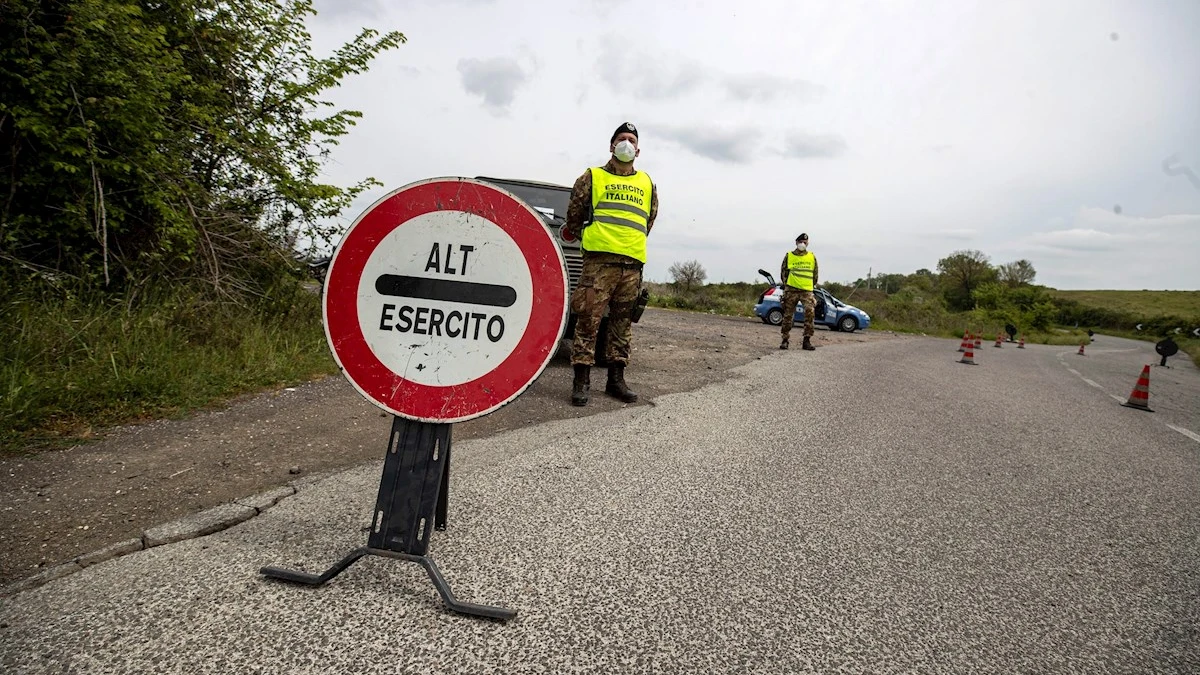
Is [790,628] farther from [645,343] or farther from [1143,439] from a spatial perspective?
[645,343]

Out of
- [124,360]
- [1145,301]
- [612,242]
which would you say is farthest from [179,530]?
[1145,301]

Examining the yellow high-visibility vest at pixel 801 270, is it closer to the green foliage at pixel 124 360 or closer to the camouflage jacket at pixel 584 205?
the camouflage jacket at pixel 584 205

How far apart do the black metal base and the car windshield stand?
215 inches

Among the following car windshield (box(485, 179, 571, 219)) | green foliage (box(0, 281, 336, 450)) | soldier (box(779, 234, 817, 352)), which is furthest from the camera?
soldier (box(779, 234, 817, 352))

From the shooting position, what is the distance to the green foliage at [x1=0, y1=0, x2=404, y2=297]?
4.43m

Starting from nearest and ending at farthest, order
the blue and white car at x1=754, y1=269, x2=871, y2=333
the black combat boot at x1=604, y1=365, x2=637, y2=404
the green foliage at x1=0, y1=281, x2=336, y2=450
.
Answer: the green foliage at x1=0, y1=281, x2=336, y2=450
the black combat boot at x1=604, y1=365, x2=637, y2=404
the blue and white car at x1=754, y1=269, x2=871, y2=333

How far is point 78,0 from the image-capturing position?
174 inches

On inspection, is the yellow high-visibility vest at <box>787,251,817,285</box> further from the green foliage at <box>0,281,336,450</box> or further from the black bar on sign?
the black bar on sign

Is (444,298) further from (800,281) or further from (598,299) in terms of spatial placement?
(800,281)

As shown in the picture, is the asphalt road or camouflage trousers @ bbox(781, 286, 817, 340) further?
camouflage trousers @ bbox(781, 286, 817, 340)

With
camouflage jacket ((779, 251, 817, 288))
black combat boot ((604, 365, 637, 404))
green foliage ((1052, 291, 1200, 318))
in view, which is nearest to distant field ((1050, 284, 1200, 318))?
green foliage ((1052, 291, 1200, 318))

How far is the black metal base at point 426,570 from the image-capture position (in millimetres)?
1807

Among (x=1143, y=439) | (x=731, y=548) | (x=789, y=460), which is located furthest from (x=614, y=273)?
(x=1143, y=439)

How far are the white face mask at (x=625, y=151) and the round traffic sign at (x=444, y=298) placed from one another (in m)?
3.00
